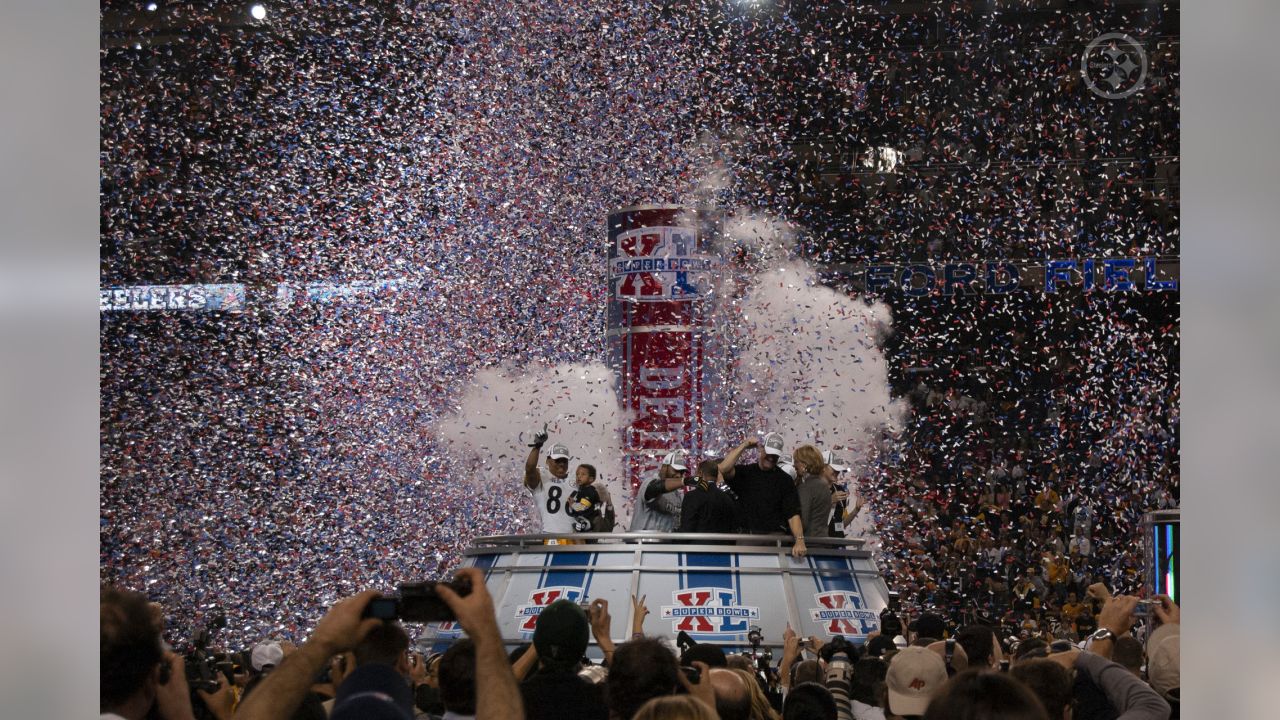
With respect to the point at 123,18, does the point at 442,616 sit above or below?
below

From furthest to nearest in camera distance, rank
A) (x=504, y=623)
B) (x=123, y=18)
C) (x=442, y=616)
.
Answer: (x=123, y=18)
(x=504, y=623)
(x=442, y=616)

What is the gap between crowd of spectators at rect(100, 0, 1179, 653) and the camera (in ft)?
71.3

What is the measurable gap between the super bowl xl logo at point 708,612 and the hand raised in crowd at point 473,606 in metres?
6.25

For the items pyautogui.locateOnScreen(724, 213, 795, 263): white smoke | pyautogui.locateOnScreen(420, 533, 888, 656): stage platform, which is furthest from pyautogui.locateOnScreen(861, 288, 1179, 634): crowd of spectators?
pyautogui.locateOnScreen(420, 533, 888, 656): stage platform

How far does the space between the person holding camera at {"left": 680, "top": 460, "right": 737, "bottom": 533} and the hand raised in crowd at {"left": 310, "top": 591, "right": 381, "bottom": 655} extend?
678 cm

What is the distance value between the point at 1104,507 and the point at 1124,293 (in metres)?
3.55

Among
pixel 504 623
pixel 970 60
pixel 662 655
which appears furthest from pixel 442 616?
pixel 970 60

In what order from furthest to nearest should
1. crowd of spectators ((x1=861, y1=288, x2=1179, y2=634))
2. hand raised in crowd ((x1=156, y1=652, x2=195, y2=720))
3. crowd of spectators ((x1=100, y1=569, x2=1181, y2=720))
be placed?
crowd of spectators ((x1=861, y1=288, x2=1179, y2=634))
hand raised in crowd ((x1=156, y1=652, x2=195, y2=720))
crowd of spectators ((x1=100, y1=569, x2=1181, y2=720))

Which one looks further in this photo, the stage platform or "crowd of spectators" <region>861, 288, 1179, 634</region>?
"crowd of spectators" <region>861, 288, 1179, 634</region>

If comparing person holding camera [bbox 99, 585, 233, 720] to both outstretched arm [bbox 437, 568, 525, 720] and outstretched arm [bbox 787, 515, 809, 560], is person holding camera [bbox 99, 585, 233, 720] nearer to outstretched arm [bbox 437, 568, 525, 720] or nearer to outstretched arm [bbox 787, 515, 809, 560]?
outstretched arm [bbox 437, 568, 525, 720]

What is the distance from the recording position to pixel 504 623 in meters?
9.07

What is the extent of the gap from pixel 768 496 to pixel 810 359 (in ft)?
47.6

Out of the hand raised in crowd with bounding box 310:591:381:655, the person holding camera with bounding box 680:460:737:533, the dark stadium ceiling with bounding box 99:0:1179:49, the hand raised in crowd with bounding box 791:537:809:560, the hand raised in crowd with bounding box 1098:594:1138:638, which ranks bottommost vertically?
the hand raised in crowd with bounding box 791:537:809:560
